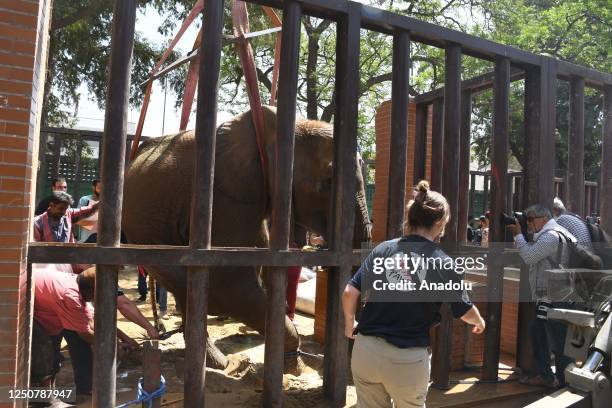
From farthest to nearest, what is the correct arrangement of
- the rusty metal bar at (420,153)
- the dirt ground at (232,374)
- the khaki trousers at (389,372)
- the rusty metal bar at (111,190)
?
the rusty metal bar at (420,153) < the dirt ground at (232,374) < the rusty metal bar at (111,190) < the khaki trousers at (389,372)

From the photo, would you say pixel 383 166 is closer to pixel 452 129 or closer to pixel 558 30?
pixel 452 129

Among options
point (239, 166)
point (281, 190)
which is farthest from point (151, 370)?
point (239, 166)

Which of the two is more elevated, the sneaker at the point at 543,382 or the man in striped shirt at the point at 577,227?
the man in striped shirt at the point at 577,227

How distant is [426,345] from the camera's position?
8.61 feet

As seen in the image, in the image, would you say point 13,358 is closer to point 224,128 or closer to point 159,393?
point 159,393

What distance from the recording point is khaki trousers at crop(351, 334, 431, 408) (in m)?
2.55

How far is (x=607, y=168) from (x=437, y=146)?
75.8 inches

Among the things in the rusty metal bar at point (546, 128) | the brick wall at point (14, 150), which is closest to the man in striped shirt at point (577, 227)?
the rusty metal bar at point (546, 128)

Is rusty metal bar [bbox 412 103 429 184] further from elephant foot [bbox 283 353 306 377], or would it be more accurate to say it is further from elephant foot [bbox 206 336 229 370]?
elephant foot [bbox 206 336 229 370]

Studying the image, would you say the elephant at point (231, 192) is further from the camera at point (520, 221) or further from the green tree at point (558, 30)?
the green tree at point (558, 30)

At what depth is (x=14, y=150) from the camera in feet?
8.80

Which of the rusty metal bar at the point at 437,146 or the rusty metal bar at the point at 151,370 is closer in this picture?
the rusty metal bar at the point at 151,370

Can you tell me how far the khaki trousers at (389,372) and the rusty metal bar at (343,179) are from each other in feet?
4.23

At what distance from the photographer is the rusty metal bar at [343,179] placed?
395 centimetres
